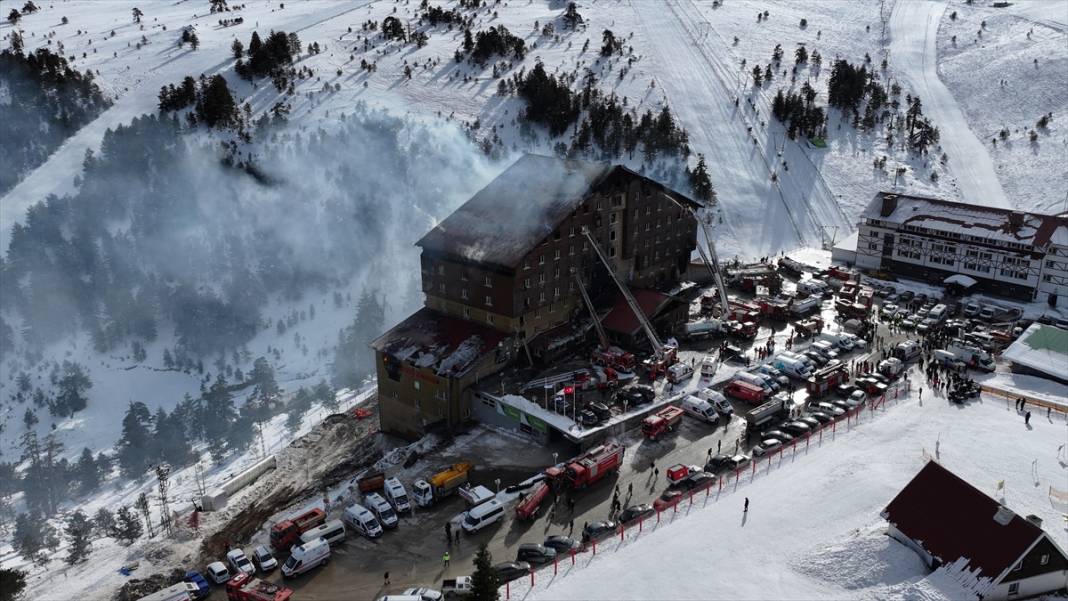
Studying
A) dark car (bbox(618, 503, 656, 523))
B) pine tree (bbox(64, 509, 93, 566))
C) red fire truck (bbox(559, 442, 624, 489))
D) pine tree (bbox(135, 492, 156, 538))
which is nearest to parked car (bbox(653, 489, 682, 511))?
dark car (bbox(618, 503, 656, 523))

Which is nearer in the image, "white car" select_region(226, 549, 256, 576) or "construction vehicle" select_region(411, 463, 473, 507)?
"white car" select_region(226, 549, 256, 576)

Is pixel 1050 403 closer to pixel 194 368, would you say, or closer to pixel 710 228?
pixel 710 228

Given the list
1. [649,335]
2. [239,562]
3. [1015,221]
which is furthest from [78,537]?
[1015,221]

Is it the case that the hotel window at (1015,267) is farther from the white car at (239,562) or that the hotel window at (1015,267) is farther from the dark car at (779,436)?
the white car at (239,562)

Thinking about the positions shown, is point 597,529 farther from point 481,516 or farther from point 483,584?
point 483,584

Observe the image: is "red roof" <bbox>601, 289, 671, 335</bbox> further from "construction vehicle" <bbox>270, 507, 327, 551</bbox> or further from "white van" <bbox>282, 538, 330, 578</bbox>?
"white van" <bbox>282, 538, 330, 578</bbox>

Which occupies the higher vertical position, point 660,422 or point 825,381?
point 660,422

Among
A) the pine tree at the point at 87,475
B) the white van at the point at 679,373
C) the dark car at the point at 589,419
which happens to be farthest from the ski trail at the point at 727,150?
the pine tree at the point at 87,475
